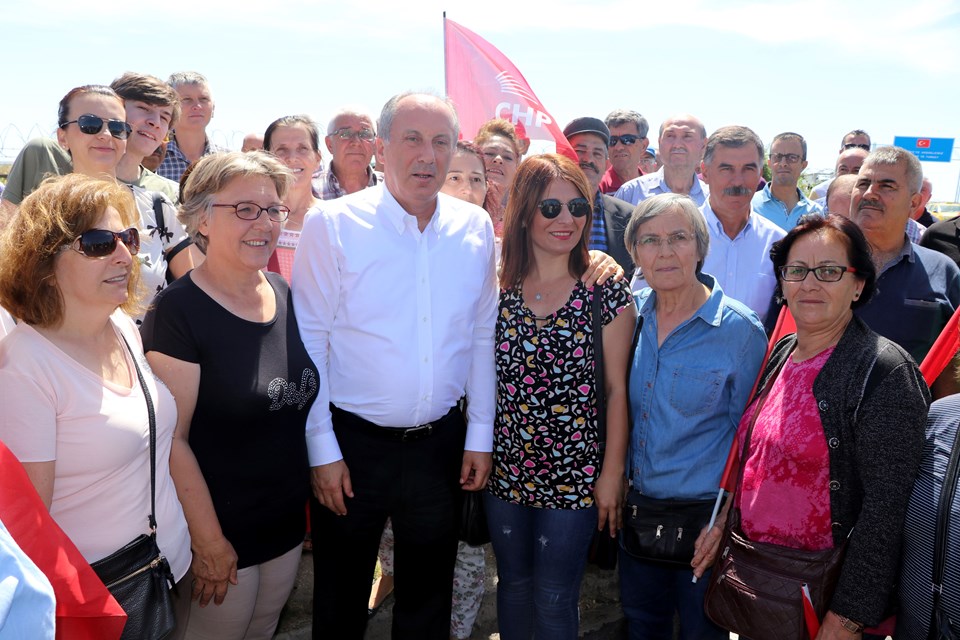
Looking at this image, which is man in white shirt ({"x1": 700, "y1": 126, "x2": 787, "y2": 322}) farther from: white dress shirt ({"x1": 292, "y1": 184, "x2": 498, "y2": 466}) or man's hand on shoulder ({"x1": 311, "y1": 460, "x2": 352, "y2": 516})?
man's hand on shoulder ({"x1": 311, "y1": 460, "x2": 352, "y2": 516})

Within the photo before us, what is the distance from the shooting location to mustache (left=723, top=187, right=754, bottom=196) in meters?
4.44

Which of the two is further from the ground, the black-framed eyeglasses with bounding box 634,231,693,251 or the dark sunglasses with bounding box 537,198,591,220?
the dark sunglasses with bounding box 537,198,591,220

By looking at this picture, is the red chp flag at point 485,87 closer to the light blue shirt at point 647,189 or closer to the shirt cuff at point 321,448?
the light blue shirt at point 647,189

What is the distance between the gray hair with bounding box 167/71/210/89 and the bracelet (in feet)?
18.7

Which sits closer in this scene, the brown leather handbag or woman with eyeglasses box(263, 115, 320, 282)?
the brown leather handbag

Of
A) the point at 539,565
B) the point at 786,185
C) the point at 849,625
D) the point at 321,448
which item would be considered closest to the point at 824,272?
the point at 849,625

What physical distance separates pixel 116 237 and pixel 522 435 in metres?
1.78

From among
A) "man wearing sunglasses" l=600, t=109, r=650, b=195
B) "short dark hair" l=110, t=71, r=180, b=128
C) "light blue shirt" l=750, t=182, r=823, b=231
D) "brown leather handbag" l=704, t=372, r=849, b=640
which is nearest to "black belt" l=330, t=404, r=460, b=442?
"brown leather handbag" l=704, t=372, r=849, b=640

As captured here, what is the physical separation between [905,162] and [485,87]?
3.82 metres

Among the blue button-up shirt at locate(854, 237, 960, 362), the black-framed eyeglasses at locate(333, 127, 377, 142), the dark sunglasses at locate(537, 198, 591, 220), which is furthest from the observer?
the black-framed eyeglasses at locate(333, 127, 377, 142)

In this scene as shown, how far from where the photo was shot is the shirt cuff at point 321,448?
115 inches

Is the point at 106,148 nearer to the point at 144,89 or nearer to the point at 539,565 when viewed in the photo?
the point at 144,89

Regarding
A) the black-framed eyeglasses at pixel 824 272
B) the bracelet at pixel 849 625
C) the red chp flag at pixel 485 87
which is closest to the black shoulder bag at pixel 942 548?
the bracelet at pixel 849 625

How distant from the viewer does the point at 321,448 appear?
2914mm
